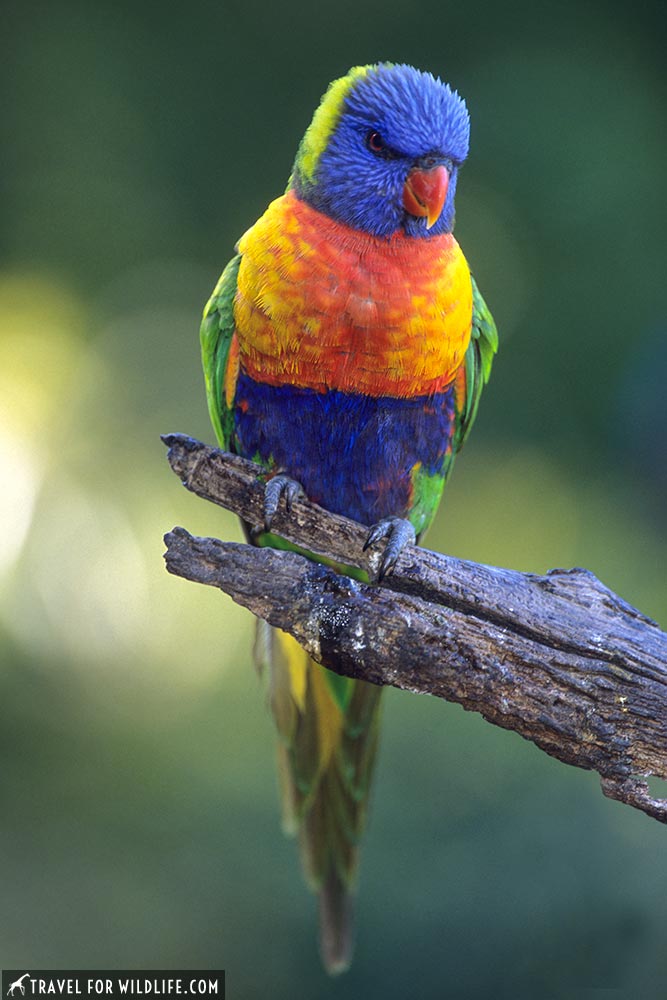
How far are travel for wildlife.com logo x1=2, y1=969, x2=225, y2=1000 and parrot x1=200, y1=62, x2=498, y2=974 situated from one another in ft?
4.51

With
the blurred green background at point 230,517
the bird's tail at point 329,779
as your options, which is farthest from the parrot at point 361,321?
the blurred green background at point 230,517

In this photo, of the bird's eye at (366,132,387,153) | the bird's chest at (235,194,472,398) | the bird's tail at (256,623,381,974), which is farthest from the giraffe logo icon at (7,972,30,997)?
the bird's eye at (366,132,387,153)

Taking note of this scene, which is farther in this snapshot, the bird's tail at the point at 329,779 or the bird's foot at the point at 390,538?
the bird's tail at the point at 329,779

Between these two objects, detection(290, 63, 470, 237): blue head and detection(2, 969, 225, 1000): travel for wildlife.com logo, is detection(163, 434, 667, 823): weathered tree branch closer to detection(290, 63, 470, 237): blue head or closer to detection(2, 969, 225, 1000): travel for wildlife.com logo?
detection(290, 63, 470, 237): blue head

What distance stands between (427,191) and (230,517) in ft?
4.80

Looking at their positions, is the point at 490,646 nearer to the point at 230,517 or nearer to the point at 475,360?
the point at 475,360

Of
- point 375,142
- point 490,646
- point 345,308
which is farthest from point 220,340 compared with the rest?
point 490,646

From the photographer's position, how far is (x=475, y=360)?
221 centimetres

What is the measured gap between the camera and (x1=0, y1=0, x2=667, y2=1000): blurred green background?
2803mm

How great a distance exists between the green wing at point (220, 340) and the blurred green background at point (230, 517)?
2.97 feet

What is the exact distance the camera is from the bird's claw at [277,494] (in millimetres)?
1857

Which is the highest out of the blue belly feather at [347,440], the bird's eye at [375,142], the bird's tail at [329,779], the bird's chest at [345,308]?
the bird's eye at [375,142]

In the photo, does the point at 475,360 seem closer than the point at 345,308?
No

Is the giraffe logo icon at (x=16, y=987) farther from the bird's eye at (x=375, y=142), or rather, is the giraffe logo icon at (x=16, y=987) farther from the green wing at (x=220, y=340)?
the bird's eye at (x=375, y=142)
